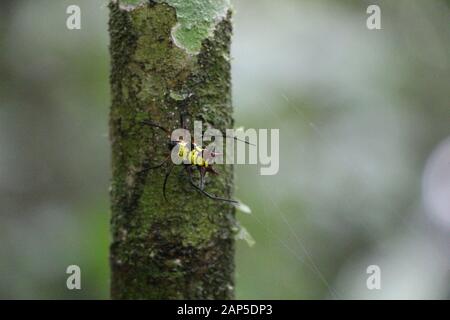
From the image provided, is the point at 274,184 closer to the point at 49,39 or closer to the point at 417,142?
the point at 417,142

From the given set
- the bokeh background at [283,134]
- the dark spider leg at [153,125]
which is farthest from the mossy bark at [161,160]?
the bokeh background at [283,134]

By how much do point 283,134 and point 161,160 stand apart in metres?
2.33

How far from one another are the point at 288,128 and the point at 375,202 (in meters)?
0.71

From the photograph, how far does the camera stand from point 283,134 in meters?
3.72

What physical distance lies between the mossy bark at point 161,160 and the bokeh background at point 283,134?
191 centimetres

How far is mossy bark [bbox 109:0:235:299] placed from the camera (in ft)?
4.75

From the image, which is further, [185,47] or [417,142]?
[417,142]

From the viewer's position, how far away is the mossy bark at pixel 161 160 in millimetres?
1448

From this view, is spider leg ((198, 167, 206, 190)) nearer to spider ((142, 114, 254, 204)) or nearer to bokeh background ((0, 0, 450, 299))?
spider ((142, 114, 254, 204))

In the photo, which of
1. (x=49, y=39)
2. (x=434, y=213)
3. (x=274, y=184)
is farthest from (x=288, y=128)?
(x=49, y=39)

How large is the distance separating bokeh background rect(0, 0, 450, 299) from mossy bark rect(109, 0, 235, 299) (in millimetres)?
1909

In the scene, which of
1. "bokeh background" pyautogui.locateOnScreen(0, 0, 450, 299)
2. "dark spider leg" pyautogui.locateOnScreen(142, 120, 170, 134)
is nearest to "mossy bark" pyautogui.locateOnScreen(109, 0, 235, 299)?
"dark spider leg" pyautogui.locateOnScreen(142, 120, 170, 134)

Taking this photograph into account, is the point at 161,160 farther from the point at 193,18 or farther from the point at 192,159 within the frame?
the point at 193,18

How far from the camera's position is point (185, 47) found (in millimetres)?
1456
